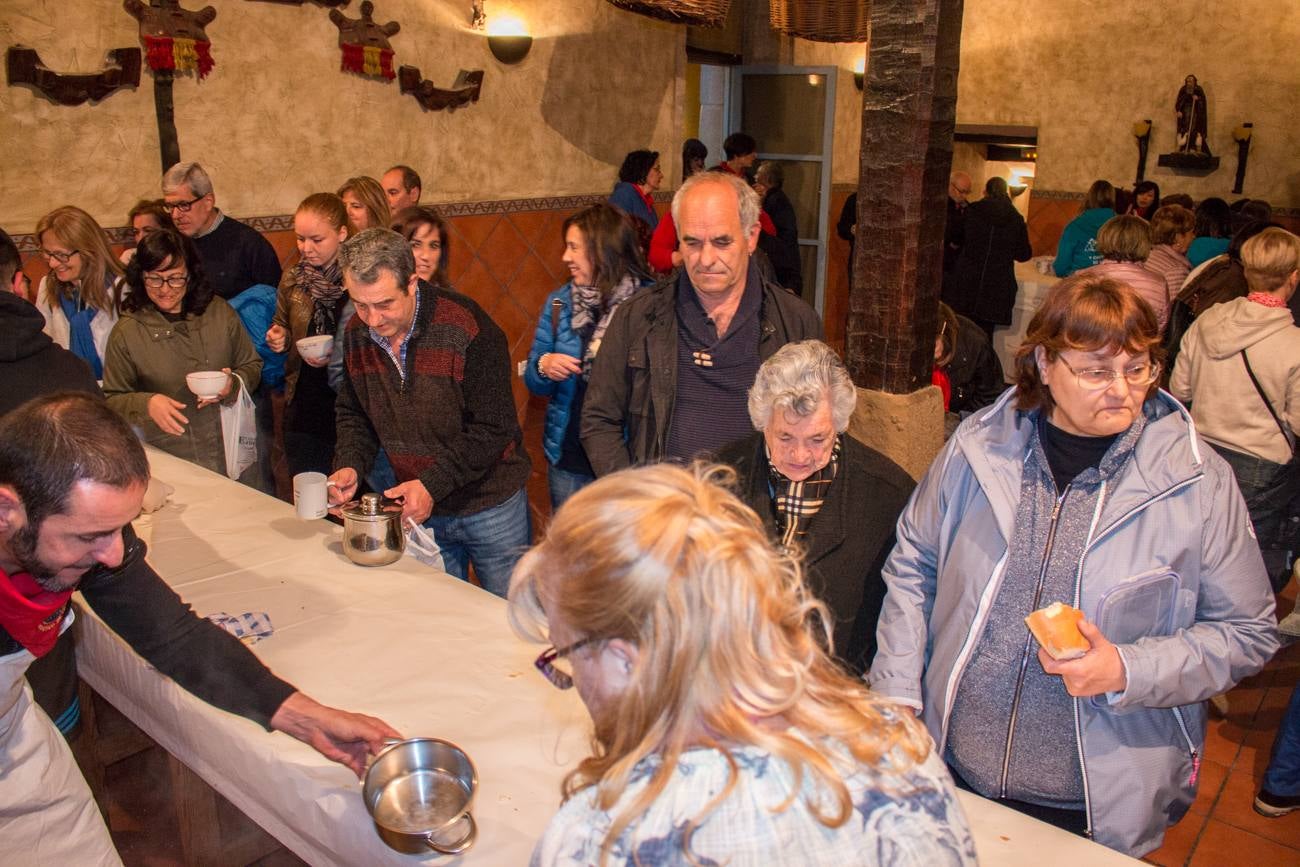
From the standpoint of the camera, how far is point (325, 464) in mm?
3947

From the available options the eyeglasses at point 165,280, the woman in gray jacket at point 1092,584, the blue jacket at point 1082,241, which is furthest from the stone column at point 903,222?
the blue jacket at point 1082,241

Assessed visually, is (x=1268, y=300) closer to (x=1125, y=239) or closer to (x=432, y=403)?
(x=1125, y=239)

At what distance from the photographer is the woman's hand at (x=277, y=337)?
3.99m

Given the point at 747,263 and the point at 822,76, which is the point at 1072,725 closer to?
the point at 747,263

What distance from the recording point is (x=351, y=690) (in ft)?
7.07

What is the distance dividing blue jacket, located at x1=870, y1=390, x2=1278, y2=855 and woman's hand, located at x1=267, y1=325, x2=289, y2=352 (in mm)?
2890

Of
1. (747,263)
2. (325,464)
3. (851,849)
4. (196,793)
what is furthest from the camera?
(325,464)

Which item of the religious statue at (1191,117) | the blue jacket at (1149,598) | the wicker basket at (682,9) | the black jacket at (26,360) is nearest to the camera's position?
the blue jacket at (1149,598)

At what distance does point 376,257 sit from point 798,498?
4.45ft

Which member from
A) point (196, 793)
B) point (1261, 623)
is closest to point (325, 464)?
point (196, 793)

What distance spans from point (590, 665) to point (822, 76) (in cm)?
782

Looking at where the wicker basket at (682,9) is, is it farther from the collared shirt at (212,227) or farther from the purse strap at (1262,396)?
the purse strap at (1262,396)

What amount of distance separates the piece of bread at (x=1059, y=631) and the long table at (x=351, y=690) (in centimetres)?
31

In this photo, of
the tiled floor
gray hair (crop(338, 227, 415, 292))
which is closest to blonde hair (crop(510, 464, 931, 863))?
gray hair (crop(338, 227, 415, 292))
